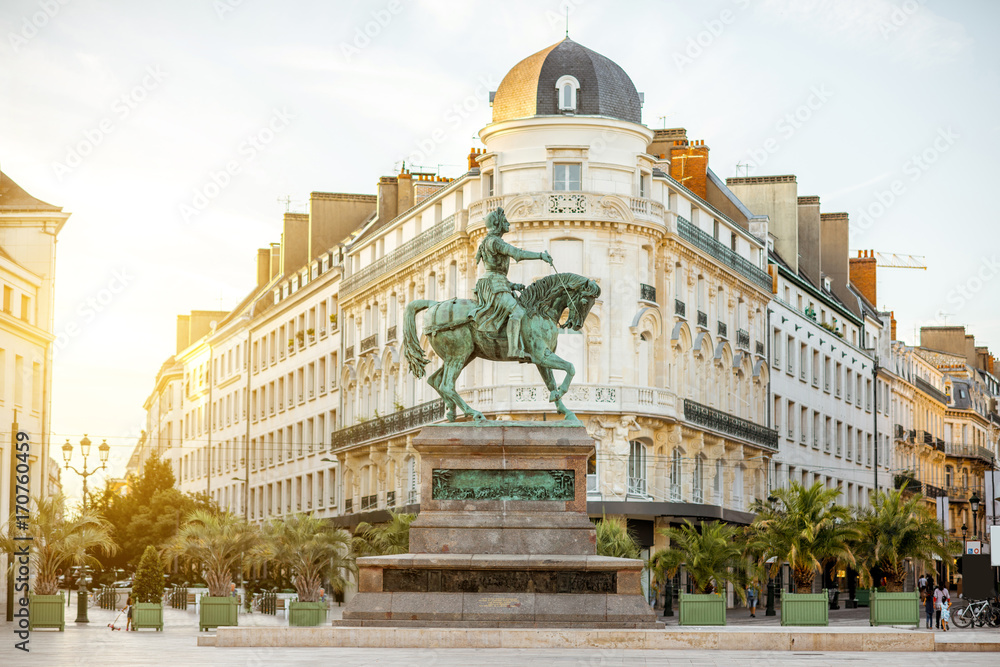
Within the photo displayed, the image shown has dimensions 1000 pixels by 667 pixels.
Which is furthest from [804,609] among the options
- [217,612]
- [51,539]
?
[51,539]

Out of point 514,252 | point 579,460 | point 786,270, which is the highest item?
point 786,270

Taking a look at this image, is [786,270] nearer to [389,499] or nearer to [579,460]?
[389,499]

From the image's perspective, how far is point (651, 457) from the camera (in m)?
52.4

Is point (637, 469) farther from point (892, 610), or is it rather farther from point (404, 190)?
point (892, 610)

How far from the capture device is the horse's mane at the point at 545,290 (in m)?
24.8

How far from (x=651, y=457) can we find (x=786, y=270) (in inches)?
684

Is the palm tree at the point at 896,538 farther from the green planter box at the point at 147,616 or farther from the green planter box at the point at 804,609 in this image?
the green planter box at the point at 147,616

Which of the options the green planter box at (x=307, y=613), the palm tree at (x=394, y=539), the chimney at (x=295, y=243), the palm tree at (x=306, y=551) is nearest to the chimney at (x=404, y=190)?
the chimney at (x=295, y=243)

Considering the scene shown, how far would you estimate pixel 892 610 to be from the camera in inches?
1254

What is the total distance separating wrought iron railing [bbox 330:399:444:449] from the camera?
5594cm

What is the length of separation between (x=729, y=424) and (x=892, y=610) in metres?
26.3

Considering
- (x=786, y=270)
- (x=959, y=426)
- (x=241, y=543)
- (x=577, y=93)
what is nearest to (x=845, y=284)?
(x=786, y=270)

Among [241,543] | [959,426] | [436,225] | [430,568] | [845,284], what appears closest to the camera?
[430,568]

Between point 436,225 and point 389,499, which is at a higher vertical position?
point 436,225
